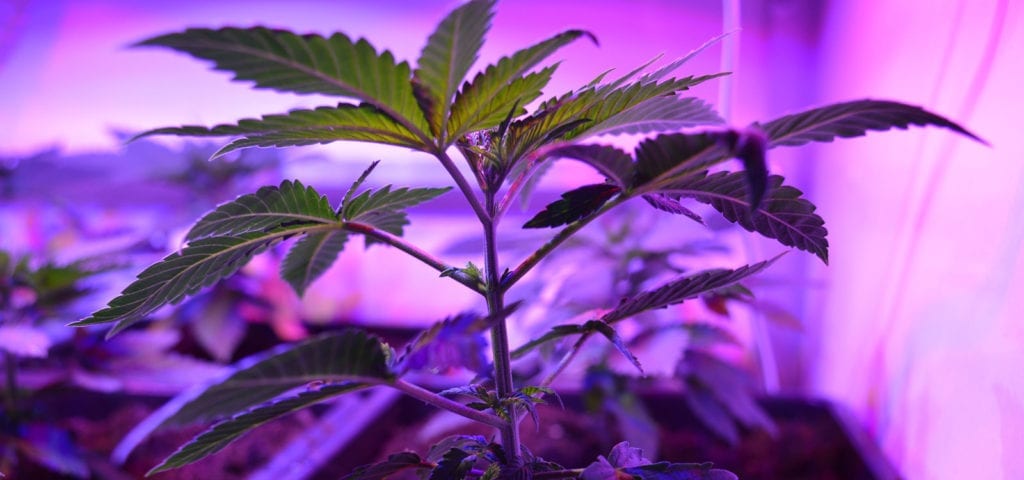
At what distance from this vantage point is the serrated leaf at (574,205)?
1.44 feet

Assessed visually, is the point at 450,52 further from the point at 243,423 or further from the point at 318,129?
the point at 243,423

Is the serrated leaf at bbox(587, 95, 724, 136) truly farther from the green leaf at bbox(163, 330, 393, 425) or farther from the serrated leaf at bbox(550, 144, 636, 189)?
the green leaf at bbox(163, 330, 393, 425)

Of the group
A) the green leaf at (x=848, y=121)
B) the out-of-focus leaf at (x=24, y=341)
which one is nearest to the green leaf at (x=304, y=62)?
the green leaf at (x=848, y=121)

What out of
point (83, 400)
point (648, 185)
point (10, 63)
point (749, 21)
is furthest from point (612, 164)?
point (10, 63)

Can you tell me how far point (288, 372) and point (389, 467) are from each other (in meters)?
0.16

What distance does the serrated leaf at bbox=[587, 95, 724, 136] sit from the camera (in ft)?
1.56

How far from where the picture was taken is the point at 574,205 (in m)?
0.44

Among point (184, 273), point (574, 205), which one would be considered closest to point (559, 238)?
point (574, 205)

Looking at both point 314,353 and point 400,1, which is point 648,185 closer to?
point 314,353

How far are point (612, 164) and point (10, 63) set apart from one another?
7.52ft

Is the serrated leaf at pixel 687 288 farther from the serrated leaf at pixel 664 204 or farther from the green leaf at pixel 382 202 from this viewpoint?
the green leaf at pixel 382 202

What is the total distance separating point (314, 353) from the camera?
0.36 metres

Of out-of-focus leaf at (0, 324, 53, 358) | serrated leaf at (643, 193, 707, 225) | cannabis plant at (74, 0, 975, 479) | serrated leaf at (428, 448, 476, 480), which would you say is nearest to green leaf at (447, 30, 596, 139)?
cannabis plant at (74, 0, 975, 479)

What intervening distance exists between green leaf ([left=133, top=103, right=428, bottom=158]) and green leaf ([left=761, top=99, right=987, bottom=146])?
0.23 metres
